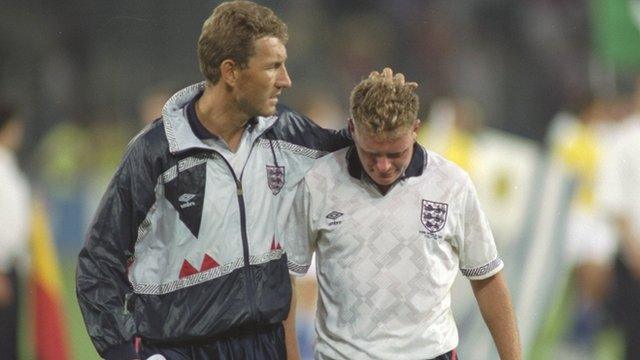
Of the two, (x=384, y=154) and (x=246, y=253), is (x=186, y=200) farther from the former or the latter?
(x=384, y=154)

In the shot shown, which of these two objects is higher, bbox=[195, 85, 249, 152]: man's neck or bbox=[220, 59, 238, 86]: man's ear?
bbox=[220, 59, 238, 86]: man's ear

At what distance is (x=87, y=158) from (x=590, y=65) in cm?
302

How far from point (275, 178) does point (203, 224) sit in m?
0.24

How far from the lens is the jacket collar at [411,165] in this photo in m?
3.04

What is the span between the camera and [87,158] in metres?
6.35

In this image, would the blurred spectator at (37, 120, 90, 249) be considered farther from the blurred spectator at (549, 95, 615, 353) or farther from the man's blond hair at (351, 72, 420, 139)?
the man's blond hair at (351, 72, 420, 139)

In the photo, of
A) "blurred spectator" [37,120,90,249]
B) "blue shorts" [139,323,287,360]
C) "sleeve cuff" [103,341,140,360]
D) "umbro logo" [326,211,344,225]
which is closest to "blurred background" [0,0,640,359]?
"blurred spectator" [37,120,90,249]

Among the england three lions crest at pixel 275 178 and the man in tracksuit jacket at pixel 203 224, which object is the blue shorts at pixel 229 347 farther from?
the england three lions crest at pixel 275 178

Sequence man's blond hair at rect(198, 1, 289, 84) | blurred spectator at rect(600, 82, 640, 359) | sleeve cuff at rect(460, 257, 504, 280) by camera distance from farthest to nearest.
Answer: blurred spectator at rect(600, 82, 640, 359)
sleeve cuff at rect(460, 257, 504, 280)
man's blond hair at rect(198, 1, 289, 84)

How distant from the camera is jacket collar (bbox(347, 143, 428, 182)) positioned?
304 cm

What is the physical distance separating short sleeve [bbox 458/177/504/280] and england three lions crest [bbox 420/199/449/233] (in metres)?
0.06

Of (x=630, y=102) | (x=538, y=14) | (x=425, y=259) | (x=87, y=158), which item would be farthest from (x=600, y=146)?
(x=425, y=259)

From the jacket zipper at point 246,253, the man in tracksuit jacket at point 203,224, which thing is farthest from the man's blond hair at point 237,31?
the jacket zipper at point 246,253

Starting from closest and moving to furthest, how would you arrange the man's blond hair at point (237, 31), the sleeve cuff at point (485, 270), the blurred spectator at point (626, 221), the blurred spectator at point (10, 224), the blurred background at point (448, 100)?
1. the man's blond hair at point (237, 31)
2. the sleeve cuff at point (485, 270)
3. the blurred spectator at point (10, 224)
4. the blurred background at point (448, 100)
5. the blurred spectator at point (626, 221)
